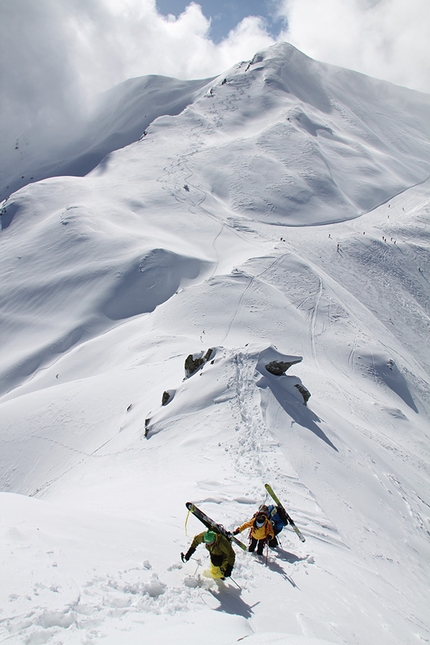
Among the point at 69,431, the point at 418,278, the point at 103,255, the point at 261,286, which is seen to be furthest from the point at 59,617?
Result: the point at 418,278

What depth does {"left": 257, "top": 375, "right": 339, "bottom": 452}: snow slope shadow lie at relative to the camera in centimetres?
1516

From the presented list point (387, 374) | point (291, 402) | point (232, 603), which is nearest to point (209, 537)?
point (232, 603)

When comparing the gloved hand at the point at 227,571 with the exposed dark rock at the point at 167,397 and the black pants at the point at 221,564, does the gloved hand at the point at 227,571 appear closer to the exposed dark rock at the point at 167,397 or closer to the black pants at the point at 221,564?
the black pants at the point at 221,564

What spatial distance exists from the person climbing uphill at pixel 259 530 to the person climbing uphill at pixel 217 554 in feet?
3.46

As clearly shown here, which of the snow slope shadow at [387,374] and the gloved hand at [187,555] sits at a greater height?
the snow slope shadow at [387,374]

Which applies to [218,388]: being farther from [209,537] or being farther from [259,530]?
[209,537]

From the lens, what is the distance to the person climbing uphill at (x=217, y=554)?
644 cm

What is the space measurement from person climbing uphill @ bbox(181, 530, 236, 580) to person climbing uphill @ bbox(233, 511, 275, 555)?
106 centimetres

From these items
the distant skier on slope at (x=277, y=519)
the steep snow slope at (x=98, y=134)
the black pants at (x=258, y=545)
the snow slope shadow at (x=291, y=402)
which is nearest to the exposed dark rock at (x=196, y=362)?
the snow slope shadow at (x=291, y=402)

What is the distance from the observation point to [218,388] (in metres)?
15.8

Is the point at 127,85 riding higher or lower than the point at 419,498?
higher

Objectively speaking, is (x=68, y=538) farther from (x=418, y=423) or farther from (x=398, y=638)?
(x=418, y=423)

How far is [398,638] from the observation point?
6961mm

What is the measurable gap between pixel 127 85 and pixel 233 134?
227ft
